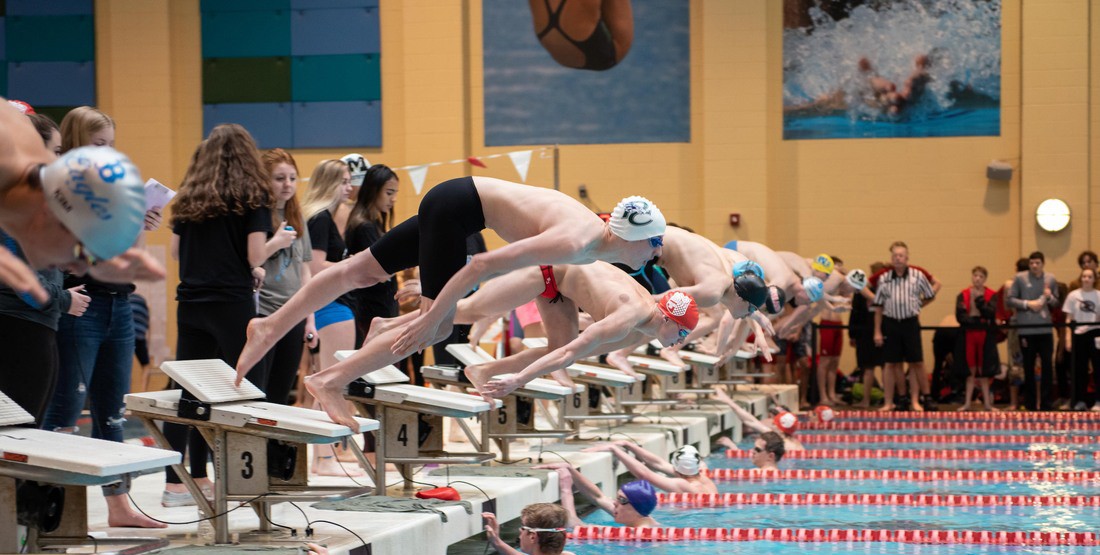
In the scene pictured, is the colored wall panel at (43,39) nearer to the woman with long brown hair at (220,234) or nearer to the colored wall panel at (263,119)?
the colored wall panel at (263,119)

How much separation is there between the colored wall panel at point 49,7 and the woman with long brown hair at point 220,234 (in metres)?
12.6

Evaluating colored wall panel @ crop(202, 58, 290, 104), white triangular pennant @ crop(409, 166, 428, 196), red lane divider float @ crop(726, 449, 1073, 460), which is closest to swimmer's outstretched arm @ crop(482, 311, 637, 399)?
red lane divider float @ crop(726, 449, 1073, 460)

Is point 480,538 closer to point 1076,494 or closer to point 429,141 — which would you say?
point 1076,494

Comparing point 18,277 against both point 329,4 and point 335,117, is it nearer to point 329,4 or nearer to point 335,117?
point 335,117

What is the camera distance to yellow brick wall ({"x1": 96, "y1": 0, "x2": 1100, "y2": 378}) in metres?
15.6

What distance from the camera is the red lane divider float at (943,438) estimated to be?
35.8 ft

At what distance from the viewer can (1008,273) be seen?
15.7 m

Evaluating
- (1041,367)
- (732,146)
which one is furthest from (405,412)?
(732,146)

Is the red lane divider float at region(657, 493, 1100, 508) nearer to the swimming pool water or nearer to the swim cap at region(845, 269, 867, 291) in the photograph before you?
the swimming pool water

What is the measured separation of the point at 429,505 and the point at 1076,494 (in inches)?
194

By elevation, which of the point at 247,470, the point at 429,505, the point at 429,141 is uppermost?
the point at 429,141

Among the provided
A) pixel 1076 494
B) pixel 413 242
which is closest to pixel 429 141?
pixel 1076 494

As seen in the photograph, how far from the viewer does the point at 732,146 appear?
51.5 ft

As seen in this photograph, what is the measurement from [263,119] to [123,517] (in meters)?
12.1
